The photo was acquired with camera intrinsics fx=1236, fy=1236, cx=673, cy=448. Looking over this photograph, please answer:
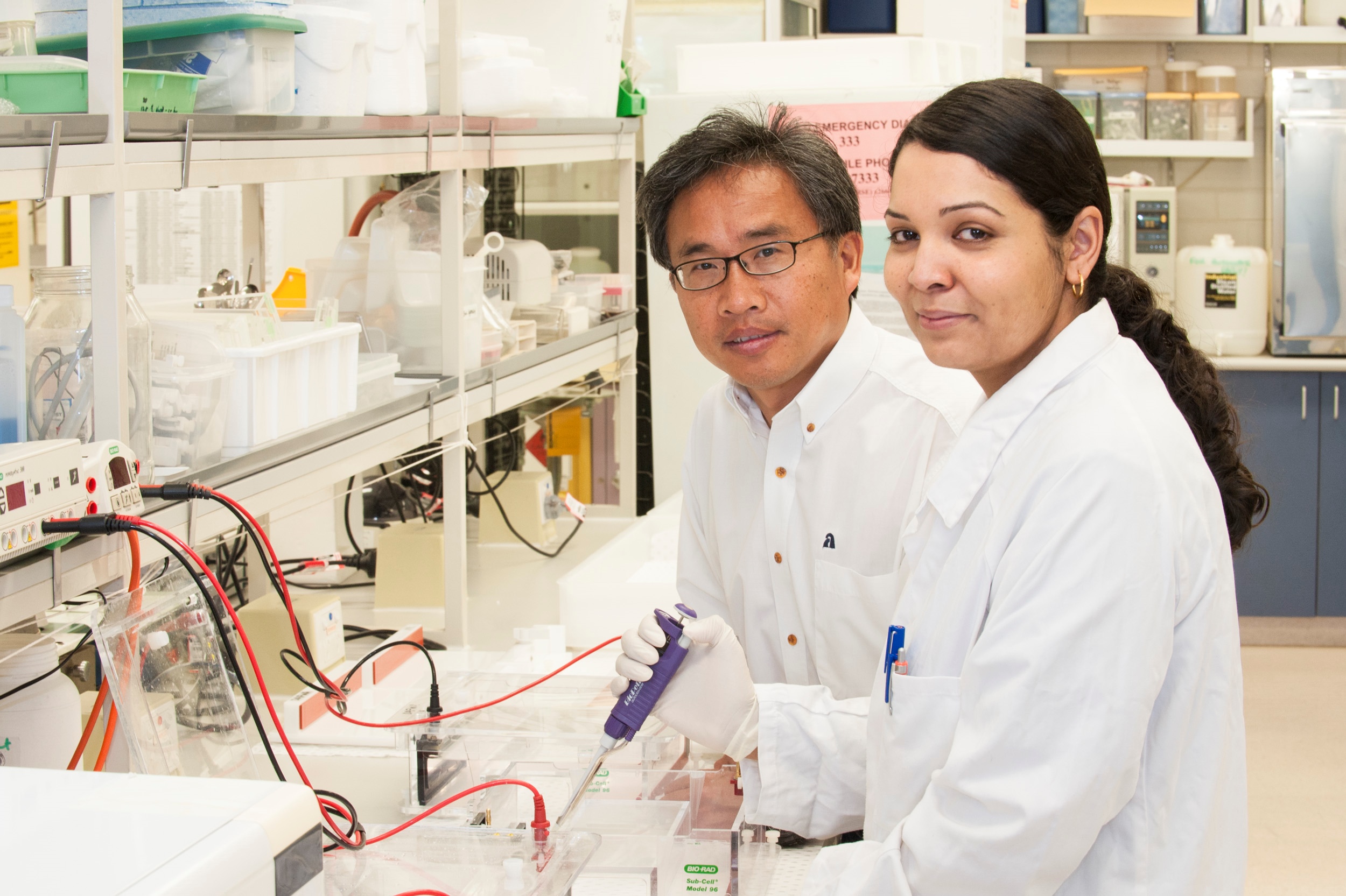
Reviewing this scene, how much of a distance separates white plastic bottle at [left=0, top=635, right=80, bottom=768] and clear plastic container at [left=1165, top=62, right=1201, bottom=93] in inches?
178

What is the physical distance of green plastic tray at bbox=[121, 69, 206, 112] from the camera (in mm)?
1314

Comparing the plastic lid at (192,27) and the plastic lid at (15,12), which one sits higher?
the plastic lid at (192,27)

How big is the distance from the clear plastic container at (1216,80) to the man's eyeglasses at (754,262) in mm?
3735

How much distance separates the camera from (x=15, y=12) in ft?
4.21

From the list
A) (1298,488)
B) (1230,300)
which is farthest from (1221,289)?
(1298,488)

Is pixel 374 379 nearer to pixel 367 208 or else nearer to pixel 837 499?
pixel 367 208

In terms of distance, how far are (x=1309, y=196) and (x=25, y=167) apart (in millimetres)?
4440

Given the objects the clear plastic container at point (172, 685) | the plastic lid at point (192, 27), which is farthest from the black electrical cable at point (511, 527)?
the clear plastic container at point (172, 685)

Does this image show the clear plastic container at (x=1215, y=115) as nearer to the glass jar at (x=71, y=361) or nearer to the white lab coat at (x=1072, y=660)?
the white lab coat at (x=1072, y=660)

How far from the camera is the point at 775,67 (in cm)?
305

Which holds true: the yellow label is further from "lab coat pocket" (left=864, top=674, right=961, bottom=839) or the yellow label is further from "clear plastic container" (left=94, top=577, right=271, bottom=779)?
"lab coat pocket" (left=864, top=674, right=961, bottom=839)

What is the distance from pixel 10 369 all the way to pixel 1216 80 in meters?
4.58

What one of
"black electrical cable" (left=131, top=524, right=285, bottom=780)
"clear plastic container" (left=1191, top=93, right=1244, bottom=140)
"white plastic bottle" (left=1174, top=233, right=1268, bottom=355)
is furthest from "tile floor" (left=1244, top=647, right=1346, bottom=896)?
"black electrical cable" (left=131, top=524, right=285, bottom=780)

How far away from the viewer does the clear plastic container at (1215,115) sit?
462cm
